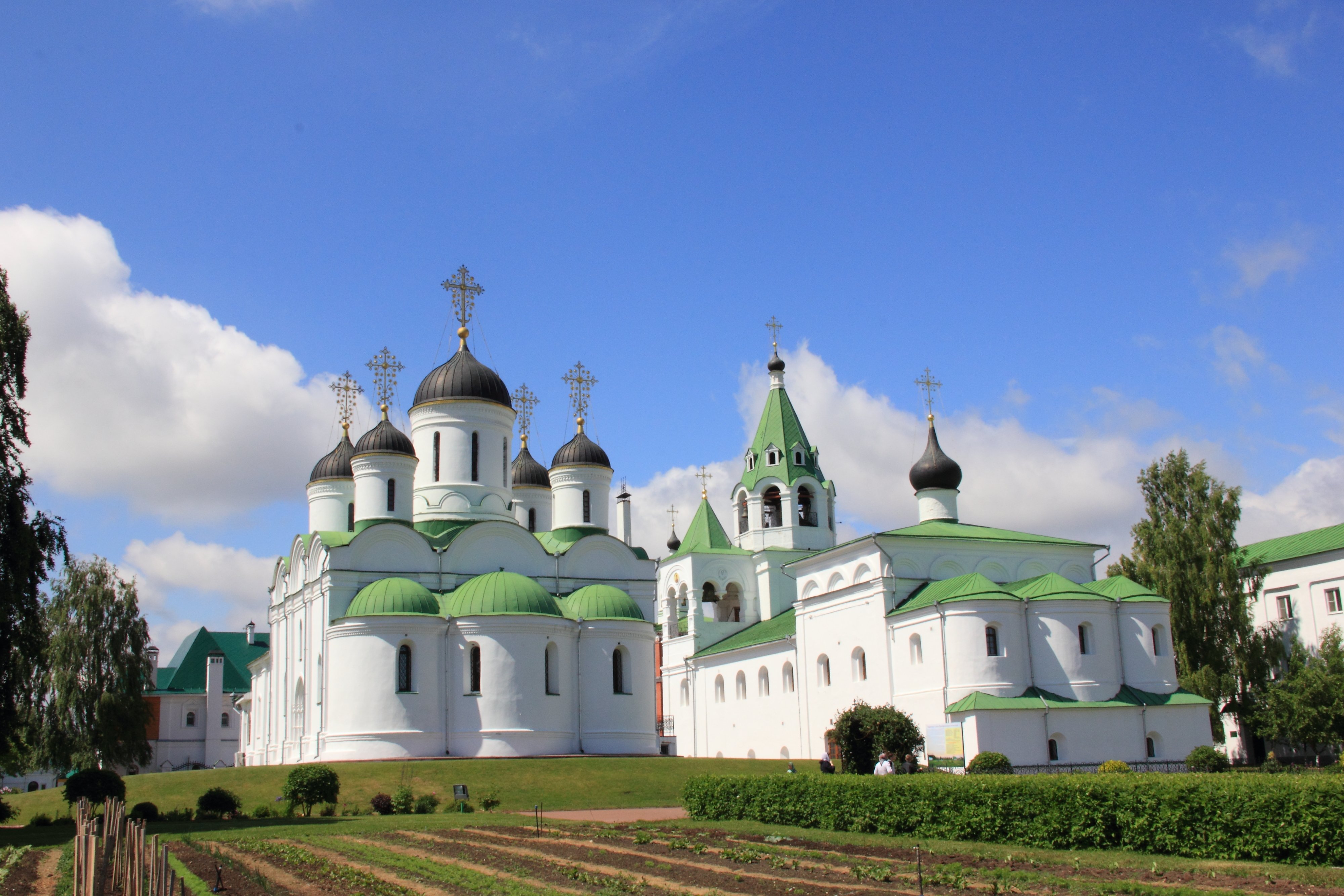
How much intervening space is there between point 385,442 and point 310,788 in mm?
16123

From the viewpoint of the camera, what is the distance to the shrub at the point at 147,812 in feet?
79.6

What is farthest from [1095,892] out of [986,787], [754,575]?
[754,575]

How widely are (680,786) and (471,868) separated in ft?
48.7

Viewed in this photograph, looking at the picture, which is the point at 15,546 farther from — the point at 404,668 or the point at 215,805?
the point at 404,668

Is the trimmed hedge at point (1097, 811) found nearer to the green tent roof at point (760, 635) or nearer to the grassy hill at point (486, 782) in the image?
the grassy hill at point (486, 782)

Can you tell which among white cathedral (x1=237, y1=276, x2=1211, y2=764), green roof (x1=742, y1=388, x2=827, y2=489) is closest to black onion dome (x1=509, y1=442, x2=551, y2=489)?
white cathedral (x1=237, y1=276, x2=1211, y2=764)

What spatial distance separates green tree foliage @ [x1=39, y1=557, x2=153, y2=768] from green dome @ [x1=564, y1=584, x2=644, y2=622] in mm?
15907

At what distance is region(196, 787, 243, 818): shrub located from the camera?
81.5ft

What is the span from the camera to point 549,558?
128ft

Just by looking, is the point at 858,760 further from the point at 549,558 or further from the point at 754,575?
the point at 754,575

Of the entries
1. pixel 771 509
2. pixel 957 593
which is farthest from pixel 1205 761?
pixel 771 509

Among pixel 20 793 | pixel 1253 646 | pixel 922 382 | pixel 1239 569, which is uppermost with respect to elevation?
pixel 922 382

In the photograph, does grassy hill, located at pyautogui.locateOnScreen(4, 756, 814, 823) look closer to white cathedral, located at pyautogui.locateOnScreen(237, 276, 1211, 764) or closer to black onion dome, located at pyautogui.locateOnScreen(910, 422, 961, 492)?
white cathedral, located at pyautogui.locateOnScreen(237, 276, 1211, 764)

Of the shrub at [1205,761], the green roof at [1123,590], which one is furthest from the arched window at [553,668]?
the shrub at [1205,761]
